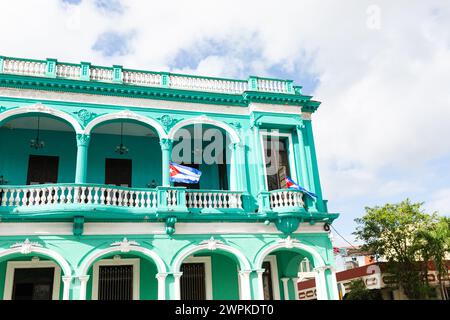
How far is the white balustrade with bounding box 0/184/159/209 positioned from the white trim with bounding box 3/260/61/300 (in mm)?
2314

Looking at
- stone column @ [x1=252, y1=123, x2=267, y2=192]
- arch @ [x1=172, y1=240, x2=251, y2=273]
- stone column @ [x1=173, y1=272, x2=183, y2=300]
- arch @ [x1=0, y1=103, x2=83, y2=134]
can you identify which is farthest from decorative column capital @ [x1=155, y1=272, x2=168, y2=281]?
arch @ [x1=0, y1=103, x2=83, y2=134]

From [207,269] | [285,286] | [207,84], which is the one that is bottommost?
[285,286]

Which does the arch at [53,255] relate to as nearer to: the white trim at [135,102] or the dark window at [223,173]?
the white trim at [135,102]

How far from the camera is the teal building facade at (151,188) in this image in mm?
11641

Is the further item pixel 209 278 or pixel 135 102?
pixel 209 278

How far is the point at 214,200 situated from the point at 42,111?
234 inches

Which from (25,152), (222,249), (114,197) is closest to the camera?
(114,197)

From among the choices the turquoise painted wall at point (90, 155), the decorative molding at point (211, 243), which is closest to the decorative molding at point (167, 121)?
the turquoise painted wall at point (90, 155)

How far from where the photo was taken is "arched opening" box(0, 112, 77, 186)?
44.5ft

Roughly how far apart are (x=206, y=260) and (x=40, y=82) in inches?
311

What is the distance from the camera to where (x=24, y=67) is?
42.4 feet

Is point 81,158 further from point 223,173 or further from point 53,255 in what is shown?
point 223,173

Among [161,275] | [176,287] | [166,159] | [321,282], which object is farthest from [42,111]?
[321,282]

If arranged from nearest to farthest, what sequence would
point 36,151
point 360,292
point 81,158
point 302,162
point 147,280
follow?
point 81,158
point 147,280
point 36,151
point 302,162
point 360,292
